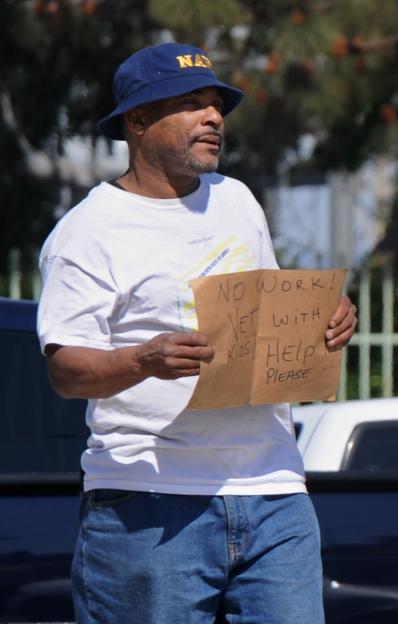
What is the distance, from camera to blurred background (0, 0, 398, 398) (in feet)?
31.7

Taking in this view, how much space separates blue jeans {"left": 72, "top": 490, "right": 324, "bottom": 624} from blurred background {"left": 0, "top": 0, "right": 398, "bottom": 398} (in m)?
5.90

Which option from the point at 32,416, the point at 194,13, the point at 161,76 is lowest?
the point at 32,416

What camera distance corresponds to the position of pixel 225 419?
10.6 feet

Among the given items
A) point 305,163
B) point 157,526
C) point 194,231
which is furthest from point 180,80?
point 305,163

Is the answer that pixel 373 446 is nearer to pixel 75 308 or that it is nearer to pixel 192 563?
pixel 192 563

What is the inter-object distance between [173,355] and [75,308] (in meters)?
0.30

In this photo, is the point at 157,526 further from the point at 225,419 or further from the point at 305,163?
the point at 305,163

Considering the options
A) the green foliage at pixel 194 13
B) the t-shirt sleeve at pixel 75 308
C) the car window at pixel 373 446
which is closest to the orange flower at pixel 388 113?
the green foliage at pixel 194 13

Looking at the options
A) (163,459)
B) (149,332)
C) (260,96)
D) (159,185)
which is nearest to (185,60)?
(159,185)

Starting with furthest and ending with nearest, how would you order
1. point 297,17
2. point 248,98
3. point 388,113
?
point 388,113 → point 248,98 → point 297,17

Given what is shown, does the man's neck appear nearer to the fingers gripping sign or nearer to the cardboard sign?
the cardboard sign

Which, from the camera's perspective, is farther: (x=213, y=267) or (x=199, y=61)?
(x=199, y=61)

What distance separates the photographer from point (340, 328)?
3305 millimetres

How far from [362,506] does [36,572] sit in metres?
0.85
